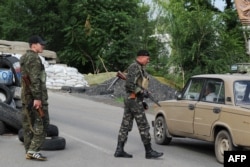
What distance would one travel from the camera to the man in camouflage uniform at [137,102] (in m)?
9.81

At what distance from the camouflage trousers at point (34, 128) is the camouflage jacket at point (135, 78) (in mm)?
1531

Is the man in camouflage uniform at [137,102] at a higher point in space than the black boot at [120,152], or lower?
higher

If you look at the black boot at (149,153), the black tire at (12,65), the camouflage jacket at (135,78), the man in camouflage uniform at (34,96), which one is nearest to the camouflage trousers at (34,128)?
the man in camouflage uniform at (34,96)

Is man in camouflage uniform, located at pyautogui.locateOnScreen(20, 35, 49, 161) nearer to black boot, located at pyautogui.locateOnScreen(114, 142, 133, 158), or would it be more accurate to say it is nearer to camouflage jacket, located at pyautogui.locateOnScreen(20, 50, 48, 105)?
camouflage jacket, located at pyautogui.locateOnScreen(20, 50, 48, 105)

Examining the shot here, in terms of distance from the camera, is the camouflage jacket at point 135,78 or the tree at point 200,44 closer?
the camouflage jacket at point 135,78

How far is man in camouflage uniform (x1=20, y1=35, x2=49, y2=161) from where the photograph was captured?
916 centimetres

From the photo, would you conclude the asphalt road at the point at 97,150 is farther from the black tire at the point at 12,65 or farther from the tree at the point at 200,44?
the tree at the point at 200,44

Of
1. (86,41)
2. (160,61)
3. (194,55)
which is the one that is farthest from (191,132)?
(86,41)

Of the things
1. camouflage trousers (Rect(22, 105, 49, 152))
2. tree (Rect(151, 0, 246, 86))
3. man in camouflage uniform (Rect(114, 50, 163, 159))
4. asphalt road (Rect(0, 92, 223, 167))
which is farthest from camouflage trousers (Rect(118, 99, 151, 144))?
tree (Rect(151, 0, 246, 86))

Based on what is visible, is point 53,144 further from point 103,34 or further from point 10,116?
point 103,34

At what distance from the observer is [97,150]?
1077 cm

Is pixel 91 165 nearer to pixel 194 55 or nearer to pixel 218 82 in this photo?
pixel 218 82

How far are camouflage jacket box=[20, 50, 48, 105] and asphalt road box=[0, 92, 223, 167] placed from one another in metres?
1.14

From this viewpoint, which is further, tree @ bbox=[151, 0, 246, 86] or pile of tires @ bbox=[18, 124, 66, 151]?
tree @ bbox=[151, 0, 246, 86]
